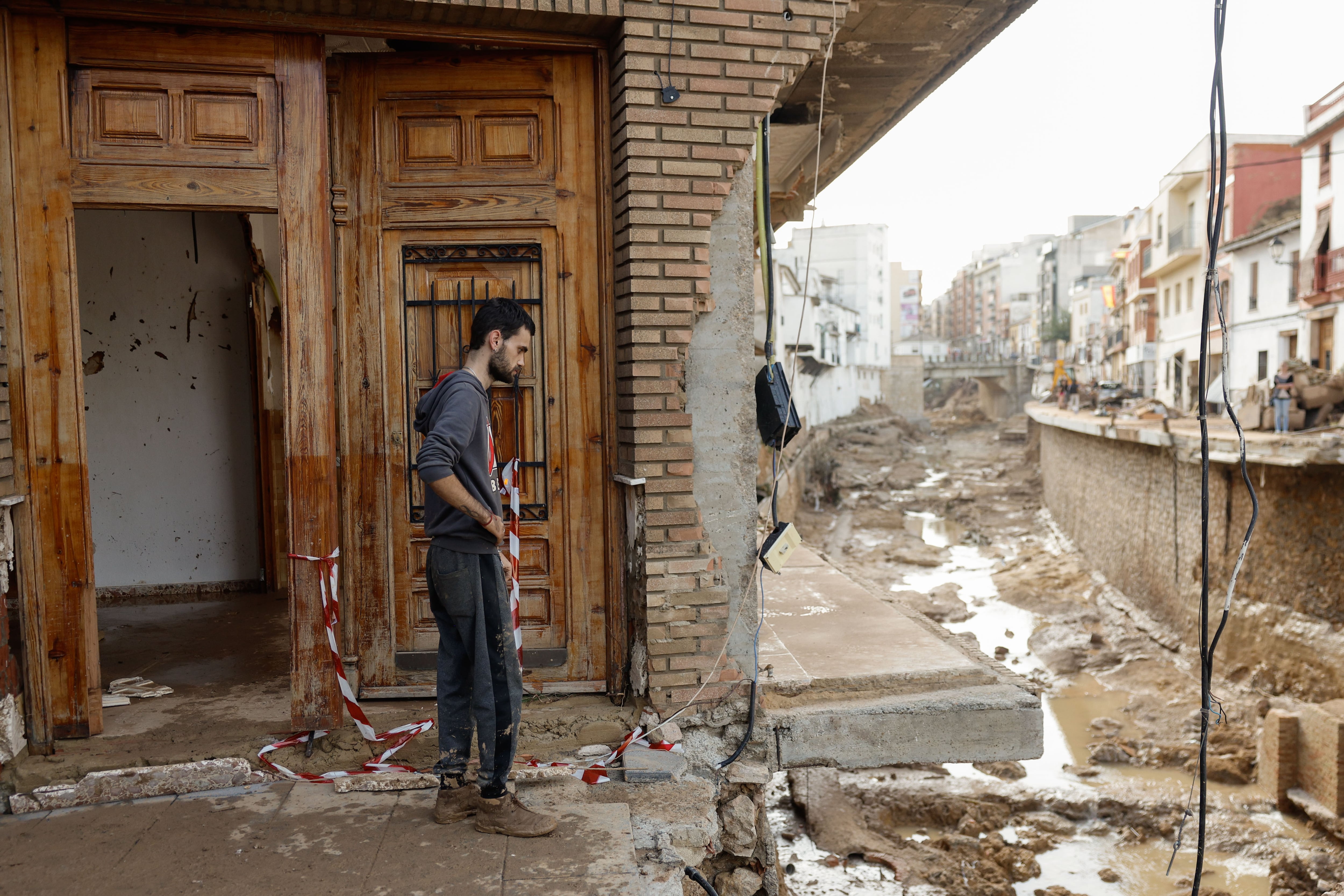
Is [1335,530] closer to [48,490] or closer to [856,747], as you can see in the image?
[856,747]

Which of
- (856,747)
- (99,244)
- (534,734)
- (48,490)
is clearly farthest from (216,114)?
(856,747)

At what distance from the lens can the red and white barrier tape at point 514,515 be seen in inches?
159

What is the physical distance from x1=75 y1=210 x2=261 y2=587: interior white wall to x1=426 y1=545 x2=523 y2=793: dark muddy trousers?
15.9 feet

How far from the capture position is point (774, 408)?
446 cm

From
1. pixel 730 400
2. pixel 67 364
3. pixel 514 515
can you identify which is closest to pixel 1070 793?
pixel 730 400

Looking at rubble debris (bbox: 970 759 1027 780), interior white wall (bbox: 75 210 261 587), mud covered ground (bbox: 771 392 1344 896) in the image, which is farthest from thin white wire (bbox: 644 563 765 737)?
rubble debris (bbox: 970 759 1027 780)

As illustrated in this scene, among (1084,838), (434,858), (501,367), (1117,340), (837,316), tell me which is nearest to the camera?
(434,858)

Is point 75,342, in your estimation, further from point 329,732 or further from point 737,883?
point 737,883

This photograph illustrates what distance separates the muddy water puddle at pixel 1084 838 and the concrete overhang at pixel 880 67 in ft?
15.7

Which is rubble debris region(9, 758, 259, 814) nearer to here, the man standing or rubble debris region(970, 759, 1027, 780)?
the man standing

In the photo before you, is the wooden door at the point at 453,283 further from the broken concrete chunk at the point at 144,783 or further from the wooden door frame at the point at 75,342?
the broken concrete chunk at the point at 144,783

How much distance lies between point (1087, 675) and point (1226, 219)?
2671 cm

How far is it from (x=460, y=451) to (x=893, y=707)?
9.18ft

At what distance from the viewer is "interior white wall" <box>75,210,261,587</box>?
23.4 ft
